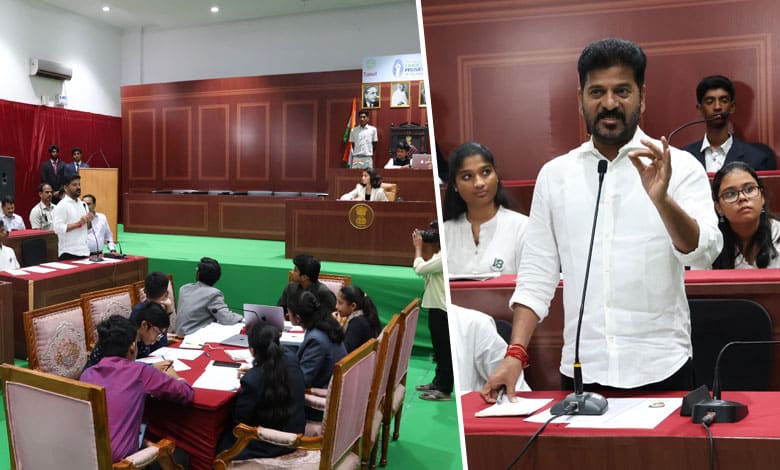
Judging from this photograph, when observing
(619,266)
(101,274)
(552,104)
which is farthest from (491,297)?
(101,274)

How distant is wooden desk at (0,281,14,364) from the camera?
3.60 meters

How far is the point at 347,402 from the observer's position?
2.22 meters

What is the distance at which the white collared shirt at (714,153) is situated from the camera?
5.25ft

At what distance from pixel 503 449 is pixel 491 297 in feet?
1.47

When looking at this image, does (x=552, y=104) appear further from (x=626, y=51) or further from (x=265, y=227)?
(x=265, y=227)

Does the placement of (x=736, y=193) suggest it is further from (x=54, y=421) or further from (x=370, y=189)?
(x=370, y=189)

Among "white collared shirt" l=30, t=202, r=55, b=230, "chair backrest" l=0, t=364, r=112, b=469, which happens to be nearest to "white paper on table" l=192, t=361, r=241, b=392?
"chair backrest" l=0, t=364, r=112, b=469

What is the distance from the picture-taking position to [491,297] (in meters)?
1.46

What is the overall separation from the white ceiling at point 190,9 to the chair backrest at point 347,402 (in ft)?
23.8

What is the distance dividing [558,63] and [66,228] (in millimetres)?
4341

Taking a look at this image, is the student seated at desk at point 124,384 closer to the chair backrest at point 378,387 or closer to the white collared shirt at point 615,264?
the chair backrest at point 378,387

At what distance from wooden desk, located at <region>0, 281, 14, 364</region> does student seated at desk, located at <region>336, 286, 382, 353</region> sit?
187cm

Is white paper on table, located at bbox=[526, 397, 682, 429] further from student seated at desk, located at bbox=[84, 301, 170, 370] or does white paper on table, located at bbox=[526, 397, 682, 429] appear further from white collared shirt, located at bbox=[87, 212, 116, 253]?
white collared shirt, located at bbox=[87, 212, 116, 253]

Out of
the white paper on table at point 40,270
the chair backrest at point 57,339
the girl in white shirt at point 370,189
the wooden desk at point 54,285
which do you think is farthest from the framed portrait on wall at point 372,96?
the chair backrest at point 57,339
